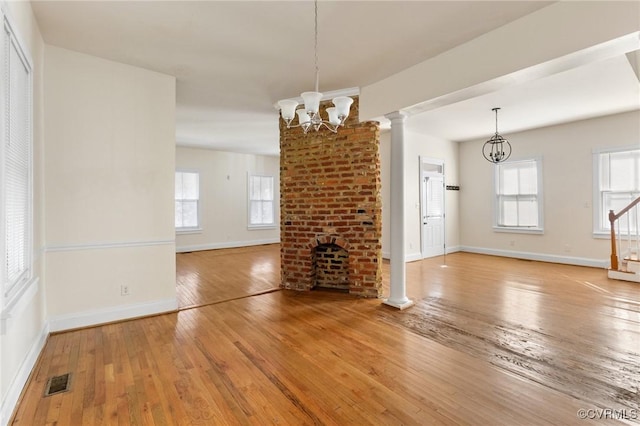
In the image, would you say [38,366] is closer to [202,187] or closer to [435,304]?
[435,304]

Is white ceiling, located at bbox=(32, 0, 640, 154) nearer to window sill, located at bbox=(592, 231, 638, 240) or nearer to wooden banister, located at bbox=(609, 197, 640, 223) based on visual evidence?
wooden banister, located at bbox=(609, 197, 640, 223)

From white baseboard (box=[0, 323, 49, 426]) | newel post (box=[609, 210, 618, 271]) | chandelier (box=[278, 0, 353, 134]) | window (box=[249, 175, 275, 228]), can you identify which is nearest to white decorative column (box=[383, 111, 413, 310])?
chandelier (box=[278, 0, 353, 134])

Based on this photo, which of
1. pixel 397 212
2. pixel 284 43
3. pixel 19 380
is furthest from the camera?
pixel 397 212

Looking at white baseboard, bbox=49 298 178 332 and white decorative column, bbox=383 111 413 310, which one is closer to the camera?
white baseboard, bbox=49 298 178 332

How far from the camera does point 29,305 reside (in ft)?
7.91

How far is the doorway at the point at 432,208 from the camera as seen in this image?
6906 millimetres

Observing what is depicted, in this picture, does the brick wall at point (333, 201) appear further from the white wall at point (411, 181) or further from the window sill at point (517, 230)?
the window sill at point (517, 230)

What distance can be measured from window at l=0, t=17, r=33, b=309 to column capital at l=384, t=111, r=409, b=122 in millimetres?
3420

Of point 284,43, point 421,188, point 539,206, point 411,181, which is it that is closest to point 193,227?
point 411,181

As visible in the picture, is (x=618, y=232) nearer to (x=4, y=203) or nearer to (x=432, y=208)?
(x=432, y=208)

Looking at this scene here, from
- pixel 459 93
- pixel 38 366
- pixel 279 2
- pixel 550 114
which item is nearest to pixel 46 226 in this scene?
pixel 38 366

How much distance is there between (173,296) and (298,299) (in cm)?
156

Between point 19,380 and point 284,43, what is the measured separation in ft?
11.2

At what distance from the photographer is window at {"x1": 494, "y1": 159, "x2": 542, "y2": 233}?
6648 mm
